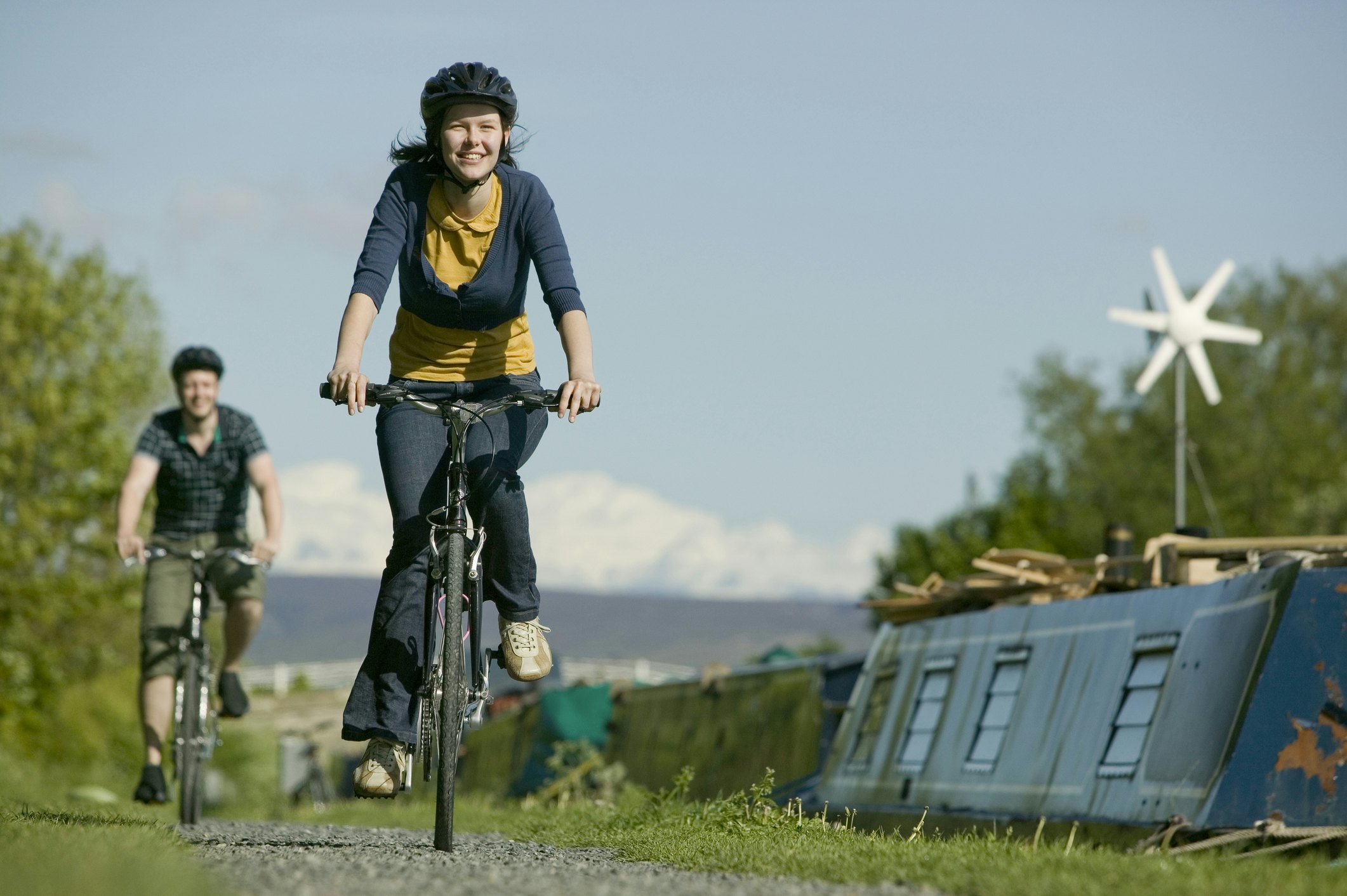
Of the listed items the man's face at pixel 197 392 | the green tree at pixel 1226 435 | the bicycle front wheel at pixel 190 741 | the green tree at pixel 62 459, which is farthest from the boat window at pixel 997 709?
the green tree at pixel 1226 435

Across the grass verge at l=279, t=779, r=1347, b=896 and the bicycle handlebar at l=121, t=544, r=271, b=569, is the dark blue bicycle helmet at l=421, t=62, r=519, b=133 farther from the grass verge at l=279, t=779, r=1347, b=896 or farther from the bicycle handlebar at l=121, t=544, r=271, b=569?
the bicycle handlebar at l=121, t=544, r=271, b=569

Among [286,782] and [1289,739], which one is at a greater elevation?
[1289,739]

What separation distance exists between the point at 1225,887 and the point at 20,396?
36.3 metres

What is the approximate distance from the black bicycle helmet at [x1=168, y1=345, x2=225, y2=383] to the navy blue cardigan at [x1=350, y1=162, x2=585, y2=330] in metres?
3.45

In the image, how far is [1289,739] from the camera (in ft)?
28.1

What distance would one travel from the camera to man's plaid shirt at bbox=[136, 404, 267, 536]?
9.60 metres

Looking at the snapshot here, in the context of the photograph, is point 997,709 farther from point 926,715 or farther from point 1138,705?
point 1138,705

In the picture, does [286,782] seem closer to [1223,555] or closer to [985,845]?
[1223,555]

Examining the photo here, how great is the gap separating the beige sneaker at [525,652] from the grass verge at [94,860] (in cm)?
131

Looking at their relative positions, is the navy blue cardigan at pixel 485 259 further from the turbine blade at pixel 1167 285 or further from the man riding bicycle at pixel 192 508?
the turbine blade at pixel 1167 285

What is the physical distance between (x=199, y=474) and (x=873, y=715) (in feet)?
23.1

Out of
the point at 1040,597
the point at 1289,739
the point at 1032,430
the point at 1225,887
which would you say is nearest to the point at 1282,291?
the point at 1032,430

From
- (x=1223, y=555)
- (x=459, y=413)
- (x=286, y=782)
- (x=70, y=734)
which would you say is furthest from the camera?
(x=286, y=782)

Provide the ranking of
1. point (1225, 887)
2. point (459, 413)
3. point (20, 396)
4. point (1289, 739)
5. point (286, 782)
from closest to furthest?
1. point (1225, 887)
2. point (459, 413)
3. point (1289, 739)
4. point (286, 782)
5. point (20, 396)
